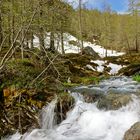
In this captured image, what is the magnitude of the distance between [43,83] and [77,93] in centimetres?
138

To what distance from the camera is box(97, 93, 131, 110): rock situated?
35.5ft

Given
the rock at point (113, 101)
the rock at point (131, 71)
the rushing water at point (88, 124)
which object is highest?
the rock at point (131, 71)

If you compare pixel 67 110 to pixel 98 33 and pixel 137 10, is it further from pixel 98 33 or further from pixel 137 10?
pixel 98 33

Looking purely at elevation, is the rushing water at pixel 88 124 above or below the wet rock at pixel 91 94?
below

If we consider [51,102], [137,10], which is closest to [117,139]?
[51,102]

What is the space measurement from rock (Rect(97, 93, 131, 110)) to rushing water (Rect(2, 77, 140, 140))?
0.49 ft

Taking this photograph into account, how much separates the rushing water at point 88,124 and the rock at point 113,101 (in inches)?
5.8

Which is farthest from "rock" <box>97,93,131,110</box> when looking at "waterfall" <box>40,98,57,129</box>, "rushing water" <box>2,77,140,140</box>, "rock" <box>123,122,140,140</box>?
"rock" <box>123,122,140,140</box>

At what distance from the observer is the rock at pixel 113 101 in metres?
10.8

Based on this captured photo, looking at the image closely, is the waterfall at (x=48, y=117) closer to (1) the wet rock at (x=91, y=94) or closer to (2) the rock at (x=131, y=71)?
(1) the wet rock at (x=91, y=94)

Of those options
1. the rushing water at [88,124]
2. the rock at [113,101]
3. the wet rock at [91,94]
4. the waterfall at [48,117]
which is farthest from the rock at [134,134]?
the wet rock at [91,94]

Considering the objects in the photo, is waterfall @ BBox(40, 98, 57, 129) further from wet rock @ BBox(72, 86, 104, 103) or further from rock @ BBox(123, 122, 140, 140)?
rock @ BBox(123, 122, 140, 140)

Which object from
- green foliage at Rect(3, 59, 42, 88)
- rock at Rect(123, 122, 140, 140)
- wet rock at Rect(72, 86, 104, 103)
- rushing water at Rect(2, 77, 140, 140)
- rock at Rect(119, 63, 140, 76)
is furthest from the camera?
rock at Rect(119, 63, 140, 76)

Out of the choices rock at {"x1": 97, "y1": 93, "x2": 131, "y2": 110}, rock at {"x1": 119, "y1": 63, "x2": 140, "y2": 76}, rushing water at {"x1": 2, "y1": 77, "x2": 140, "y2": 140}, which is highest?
rock at {"x1": 119, "y1": 63, "x2": 140, "y2": 76}
